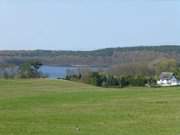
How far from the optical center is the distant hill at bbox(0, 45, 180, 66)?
14011 centimetres

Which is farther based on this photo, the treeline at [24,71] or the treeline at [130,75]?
the treeline at [24,71]

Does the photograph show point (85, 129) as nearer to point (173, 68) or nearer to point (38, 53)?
point (173, 68)

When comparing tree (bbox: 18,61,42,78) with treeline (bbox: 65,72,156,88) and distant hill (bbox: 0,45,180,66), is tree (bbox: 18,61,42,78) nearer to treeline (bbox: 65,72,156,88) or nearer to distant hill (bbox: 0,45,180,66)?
treeline (bbox: 65,72,156,88)

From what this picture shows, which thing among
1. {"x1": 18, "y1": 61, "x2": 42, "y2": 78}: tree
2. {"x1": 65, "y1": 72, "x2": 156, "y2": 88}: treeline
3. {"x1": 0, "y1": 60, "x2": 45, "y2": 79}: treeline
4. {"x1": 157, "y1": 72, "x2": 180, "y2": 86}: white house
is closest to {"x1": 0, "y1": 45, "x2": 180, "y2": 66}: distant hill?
{"x1": 157, "y1": 72, "x2": 180, "y2": 86}: white house

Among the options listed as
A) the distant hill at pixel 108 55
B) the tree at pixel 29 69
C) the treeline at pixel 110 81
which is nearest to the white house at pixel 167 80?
the treeline at pixel 110 81

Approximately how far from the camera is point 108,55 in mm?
159625

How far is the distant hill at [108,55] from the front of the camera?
5516 inches

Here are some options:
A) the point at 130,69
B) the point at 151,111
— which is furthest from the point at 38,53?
the point at 151,111

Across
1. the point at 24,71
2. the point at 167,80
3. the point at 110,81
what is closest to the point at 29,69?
the point at 24,71

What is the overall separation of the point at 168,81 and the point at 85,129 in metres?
86.8

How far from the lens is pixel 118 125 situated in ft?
46.8

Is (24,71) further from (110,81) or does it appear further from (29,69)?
(110,81)

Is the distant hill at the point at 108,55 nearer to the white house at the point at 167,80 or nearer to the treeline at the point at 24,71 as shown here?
the white house at the point at 167,80

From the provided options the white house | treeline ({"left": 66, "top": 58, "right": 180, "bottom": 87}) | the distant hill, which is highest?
the distant hill
